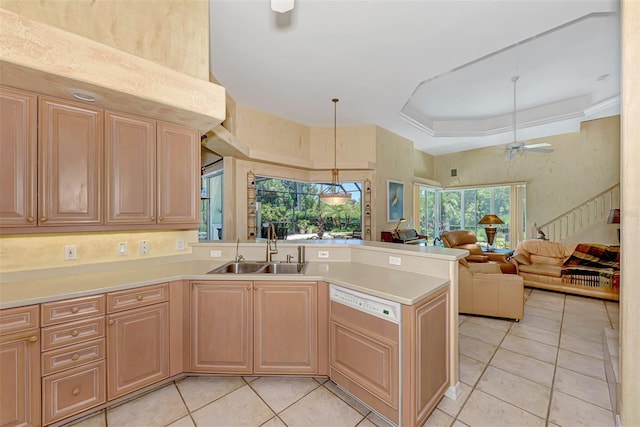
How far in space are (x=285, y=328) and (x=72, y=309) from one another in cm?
148

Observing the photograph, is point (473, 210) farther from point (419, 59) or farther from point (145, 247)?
point (145, 247)

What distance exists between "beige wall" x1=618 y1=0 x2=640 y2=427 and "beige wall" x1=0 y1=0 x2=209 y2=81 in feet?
9.82

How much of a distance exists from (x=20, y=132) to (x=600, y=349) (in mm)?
5422

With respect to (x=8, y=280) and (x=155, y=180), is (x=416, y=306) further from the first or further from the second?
(x=8, y=280)

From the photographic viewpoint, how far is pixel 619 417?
172 centimetres

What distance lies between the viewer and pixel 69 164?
2.01 metres

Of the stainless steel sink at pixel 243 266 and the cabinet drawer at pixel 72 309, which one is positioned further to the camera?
the stainless steel sink at pixel 243 266

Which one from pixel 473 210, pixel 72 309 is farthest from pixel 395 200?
pixel 72 309

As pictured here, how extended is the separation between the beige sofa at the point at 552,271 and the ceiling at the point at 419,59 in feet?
8.50

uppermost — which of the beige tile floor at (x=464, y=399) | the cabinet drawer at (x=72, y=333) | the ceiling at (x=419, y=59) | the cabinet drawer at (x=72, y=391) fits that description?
the ceiling at (x=419, y=59)

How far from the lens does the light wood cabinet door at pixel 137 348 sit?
192 cm

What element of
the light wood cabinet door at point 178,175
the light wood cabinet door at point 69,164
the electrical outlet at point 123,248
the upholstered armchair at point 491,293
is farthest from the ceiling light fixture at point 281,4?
the upholstered armchair at point 491,293

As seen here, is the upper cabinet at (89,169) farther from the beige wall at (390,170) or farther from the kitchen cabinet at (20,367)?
the beige wall at (390,170)

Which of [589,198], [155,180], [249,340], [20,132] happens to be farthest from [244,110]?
[589,198]
